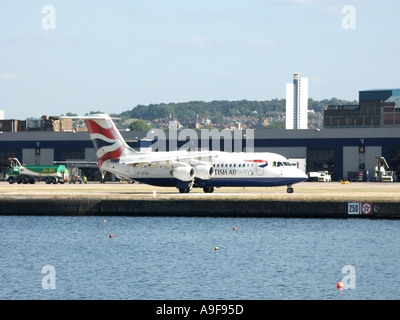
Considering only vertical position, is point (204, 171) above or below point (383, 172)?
above

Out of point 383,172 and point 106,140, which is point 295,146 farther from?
point 106,140

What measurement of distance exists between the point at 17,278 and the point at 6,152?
361ft

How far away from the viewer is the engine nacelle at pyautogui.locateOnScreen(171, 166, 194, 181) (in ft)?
285

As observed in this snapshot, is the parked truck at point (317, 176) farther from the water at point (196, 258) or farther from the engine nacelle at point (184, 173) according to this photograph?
the water at point (196, 258)

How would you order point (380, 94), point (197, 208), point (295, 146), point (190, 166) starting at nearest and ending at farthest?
1. point (197, 208)
2. point (190, 166)
3. point (295, 146)
4. point (380, 94)

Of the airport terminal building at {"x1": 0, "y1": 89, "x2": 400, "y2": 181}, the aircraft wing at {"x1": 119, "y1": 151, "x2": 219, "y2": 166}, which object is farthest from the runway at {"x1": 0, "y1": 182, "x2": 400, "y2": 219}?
the airport terminal building at {"x1": 0, "y1": 89, "x2": 400, "y2": 181}

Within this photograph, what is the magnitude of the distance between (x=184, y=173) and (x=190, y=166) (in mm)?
1831

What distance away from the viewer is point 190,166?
291 feet

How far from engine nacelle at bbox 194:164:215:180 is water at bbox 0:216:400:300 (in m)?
10.3

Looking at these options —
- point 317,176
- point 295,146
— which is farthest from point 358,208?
point 295,146

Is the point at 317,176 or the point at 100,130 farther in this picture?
the point at 317,176

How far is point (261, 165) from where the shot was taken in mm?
86875

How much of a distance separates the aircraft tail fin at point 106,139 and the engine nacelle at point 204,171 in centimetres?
738
